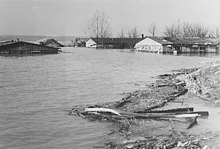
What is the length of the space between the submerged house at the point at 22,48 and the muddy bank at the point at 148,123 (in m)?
46.6

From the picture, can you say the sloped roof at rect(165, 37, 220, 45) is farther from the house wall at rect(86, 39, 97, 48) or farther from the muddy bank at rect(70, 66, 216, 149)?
the muddy bank at rect(70, 66, 216, 149)

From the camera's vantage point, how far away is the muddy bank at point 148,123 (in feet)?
28.2

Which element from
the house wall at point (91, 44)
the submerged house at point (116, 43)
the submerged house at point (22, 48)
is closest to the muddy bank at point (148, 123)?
the submerged house at point (22, 48)

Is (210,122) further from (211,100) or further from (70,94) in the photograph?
(70,94)

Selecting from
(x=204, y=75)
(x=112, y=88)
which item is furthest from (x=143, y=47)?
(x=204, y=75)

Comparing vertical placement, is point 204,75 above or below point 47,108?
above

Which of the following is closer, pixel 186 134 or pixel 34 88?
pixel 186 134

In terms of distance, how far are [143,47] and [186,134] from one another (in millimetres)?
66657

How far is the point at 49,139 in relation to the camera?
9875 mm

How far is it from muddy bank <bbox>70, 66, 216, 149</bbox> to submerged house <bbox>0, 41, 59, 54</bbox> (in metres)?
46.6

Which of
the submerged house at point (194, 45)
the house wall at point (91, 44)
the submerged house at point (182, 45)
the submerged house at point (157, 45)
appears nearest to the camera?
the submerged house at point (157, 45)

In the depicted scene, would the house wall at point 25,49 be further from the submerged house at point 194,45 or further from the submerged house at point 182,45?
the submerged house at point 194,45

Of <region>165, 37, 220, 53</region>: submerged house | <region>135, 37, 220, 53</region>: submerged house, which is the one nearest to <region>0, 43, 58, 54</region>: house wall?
<region>135, 37, 220, 53</region>: submerged house

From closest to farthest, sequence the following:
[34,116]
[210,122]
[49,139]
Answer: [49,139] → [210,122] → [34,116]
